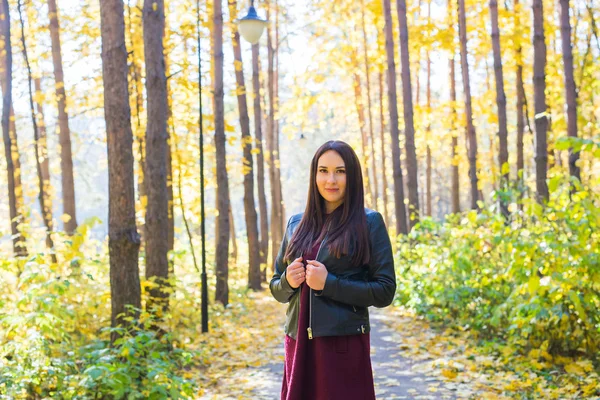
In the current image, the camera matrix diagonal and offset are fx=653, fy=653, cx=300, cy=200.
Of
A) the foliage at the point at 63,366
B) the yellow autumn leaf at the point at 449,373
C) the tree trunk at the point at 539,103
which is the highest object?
the tree trunk at the point at 539,103

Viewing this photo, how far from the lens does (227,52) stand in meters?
23.0

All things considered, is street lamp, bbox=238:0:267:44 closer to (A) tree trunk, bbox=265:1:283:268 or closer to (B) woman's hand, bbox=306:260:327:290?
(B) woman's hand, bbox=306:260:327:290

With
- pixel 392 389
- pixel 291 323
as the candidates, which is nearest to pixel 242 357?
pixel 392 389

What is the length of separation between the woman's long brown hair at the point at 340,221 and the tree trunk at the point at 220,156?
30.9ft

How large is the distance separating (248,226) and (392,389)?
10825 millimetres

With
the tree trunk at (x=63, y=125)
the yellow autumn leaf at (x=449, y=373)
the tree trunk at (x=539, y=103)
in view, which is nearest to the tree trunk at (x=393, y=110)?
the tree trunk at (x=539, y=103)

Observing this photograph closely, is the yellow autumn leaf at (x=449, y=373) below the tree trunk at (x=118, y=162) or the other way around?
below

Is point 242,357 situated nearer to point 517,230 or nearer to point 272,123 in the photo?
point 517,230

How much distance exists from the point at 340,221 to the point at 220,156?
32.2ft

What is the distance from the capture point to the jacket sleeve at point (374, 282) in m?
3.11

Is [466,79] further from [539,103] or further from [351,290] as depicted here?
[351,290]

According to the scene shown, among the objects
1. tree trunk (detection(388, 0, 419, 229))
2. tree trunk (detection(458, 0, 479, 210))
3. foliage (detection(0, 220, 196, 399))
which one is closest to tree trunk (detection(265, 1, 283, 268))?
tree trunk (detection(388, 0, 419, 229))

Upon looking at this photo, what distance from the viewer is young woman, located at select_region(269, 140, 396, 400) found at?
314cm

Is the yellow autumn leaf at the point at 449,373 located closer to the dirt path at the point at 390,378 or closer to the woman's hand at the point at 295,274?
the dirt path at the point at 390,378
